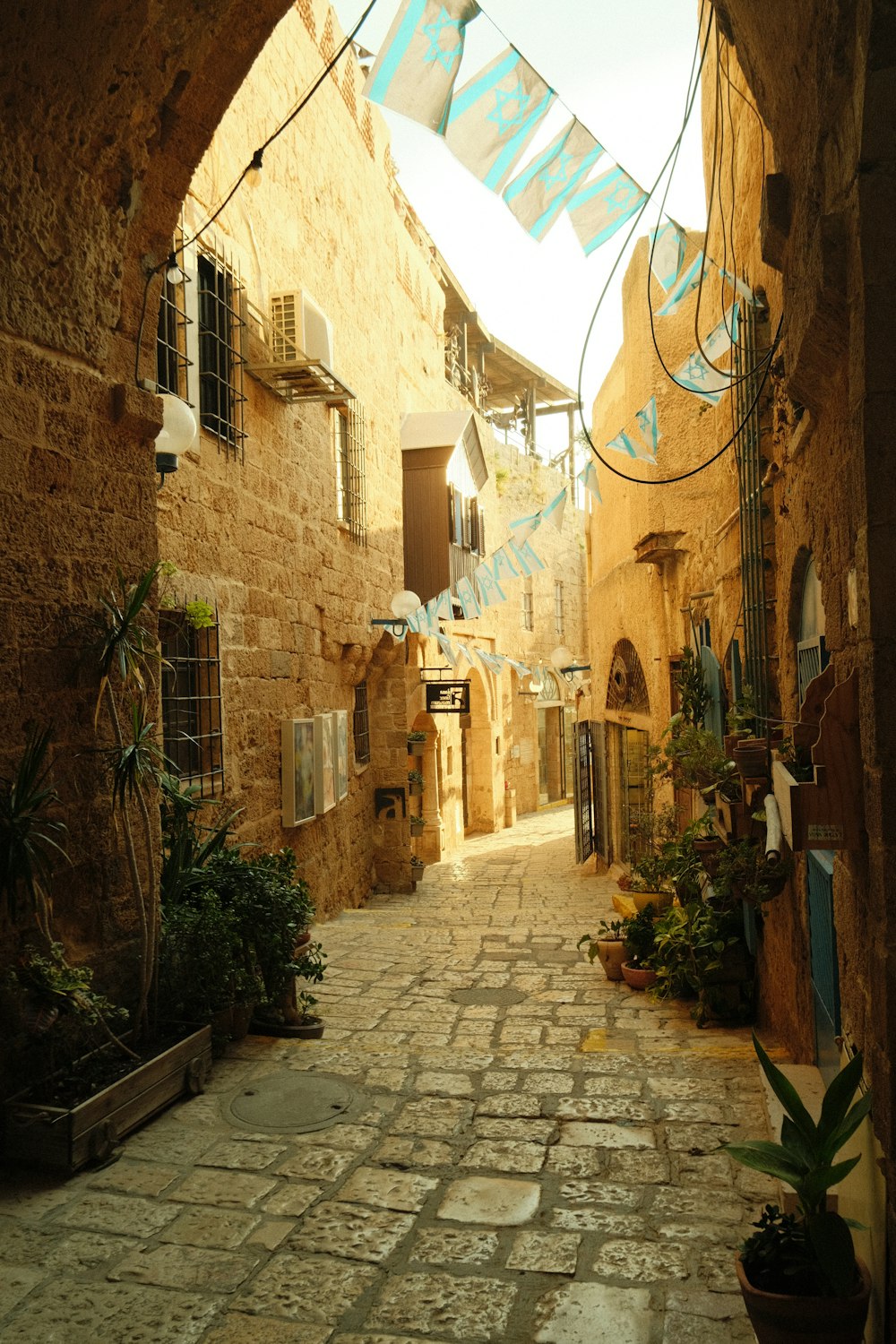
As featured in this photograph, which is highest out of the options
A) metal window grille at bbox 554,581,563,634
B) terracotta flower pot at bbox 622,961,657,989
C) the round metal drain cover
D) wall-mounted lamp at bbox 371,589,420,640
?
metal window grille at bbox 554,581,563,634

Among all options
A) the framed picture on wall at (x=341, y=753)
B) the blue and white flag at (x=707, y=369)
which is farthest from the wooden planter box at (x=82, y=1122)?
the framed picture on wall at (x=341, y=753)

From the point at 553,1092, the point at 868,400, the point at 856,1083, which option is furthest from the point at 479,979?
the point at 868,400

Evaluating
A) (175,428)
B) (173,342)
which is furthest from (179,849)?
(173,342)

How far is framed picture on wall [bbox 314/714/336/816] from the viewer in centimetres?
818

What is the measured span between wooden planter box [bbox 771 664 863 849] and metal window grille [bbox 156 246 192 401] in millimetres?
4394

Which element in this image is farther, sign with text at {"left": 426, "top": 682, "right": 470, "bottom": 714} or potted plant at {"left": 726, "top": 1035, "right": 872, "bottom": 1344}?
sign with text at {"left": 426, "top": 682, "right": 470, "bottom": 714}

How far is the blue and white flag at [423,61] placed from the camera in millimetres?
3605

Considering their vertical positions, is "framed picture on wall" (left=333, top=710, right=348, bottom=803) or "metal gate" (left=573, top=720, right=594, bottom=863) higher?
"framed picture on wall" (left=333, top=710, right=348, bottom=803)

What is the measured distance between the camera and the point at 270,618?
7457 millimetres

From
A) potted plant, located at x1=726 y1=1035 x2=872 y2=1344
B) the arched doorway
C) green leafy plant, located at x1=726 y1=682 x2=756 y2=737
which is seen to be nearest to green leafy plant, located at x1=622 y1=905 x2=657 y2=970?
green leafy plant, located at x1=726 y1=682 x2=756 y2=737

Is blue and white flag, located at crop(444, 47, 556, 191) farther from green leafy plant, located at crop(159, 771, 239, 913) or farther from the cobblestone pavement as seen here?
the cobblestone pavement

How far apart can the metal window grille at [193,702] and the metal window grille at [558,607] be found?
800 inches

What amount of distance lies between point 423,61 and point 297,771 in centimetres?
513

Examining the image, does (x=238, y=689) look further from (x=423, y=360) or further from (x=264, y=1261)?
(x=423, y=360)
